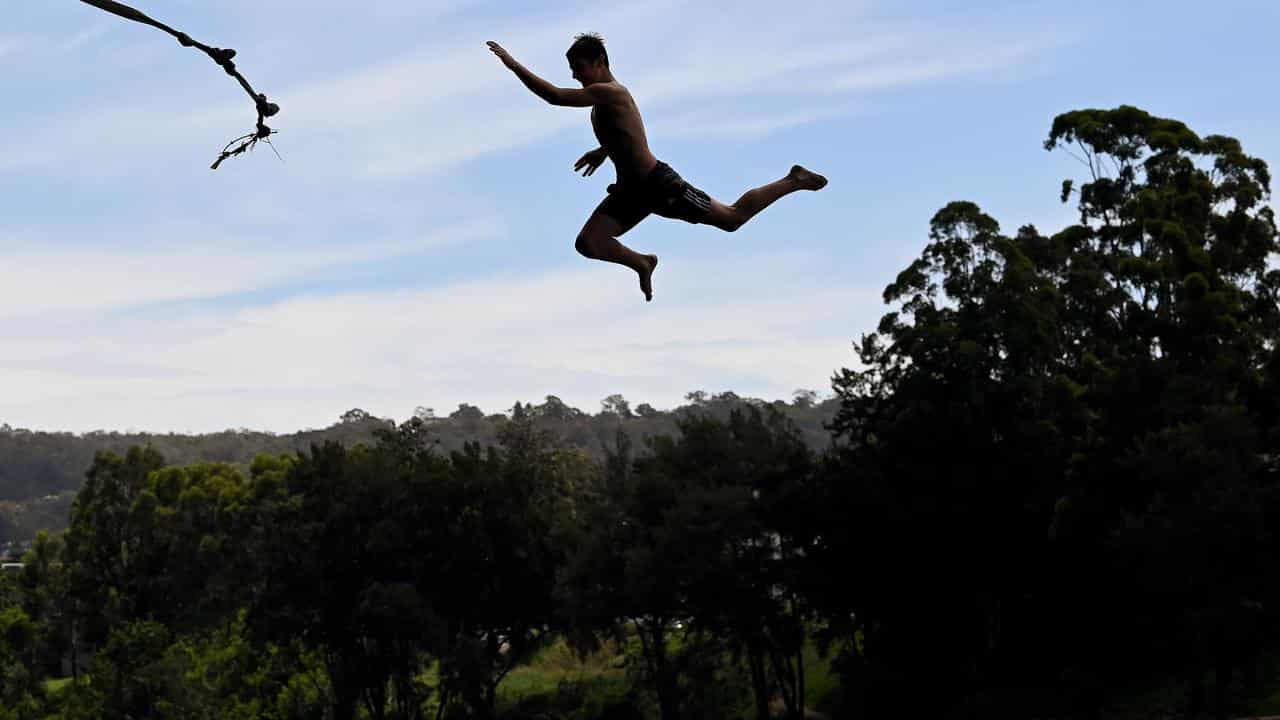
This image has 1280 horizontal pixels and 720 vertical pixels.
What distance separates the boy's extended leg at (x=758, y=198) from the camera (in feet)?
37.7

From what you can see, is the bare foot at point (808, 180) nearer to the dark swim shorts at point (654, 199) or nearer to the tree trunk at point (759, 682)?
the dark swim shorts at point (654, 199)

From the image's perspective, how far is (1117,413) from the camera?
47188mm

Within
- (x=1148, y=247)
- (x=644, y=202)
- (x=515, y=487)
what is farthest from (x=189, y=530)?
(x=644, y=202)

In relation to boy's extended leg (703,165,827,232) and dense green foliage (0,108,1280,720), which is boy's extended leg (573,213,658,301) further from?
dense green foliage (0,108,1280,720)

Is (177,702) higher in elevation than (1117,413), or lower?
lower

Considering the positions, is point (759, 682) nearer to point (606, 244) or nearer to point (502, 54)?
point (606, 244)

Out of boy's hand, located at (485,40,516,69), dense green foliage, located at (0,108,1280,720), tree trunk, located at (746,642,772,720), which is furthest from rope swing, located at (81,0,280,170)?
tree trunk, located at (746,642,772,720)

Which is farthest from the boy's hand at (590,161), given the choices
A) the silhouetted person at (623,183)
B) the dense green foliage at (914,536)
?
the dense green foliage at (914,536)

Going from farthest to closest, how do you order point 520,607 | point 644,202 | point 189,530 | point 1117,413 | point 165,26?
point 189,530 < point 520,607 < point 1117,413 < point 644,202 < point 165,26

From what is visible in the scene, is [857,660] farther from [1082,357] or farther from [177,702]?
[177,702]

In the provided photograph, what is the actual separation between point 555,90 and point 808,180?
9.87ft

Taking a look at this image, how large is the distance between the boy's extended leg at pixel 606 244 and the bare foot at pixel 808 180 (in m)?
1.55

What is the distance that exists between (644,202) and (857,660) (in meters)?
42.1

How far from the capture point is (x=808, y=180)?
12.2 meters
